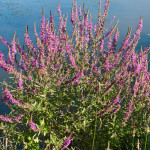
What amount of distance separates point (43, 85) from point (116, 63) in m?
1.40

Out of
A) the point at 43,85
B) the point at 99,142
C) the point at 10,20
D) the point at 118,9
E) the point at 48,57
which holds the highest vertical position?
the point at 118,9

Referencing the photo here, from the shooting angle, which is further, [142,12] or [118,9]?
[118,9]

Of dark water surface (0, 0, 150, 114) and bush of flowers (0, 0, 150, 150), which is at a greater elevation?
dark water surface (0, 0, 150, 114)

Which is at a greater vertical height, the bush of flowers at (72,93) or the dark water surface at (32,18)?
the dark water surface at (32,18)

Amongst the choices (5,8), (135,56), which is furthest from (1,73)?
(5,8)

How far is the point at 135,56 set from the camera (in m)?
3.12

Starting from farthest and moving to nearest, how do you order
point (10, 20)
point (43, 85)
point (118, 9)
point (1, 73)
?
1. point (118, 9)
2. point (10, 20)
3. point (1, 73)
4. point (43, 85)

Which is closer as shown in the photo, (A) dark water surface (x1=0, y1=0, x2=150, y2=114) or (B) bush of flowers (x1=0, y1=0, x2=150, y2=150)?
(B) bush of flowers (x1=0, y1=0, x2=150, y2=150)

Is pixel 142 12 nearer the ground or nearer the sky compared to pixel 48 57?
nearer the sky

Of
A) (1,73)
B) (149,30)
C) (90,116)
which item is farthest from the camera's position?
(149,30)

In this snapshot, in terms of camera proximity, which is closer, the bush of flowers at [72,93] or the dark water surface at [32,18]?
the bush of flowers at [72,93]

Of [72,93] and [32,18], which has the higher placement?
[32,18]

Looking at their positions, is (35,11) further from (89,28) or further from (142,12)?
(89,28)

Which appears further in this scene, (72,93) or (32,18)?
(32,18)
